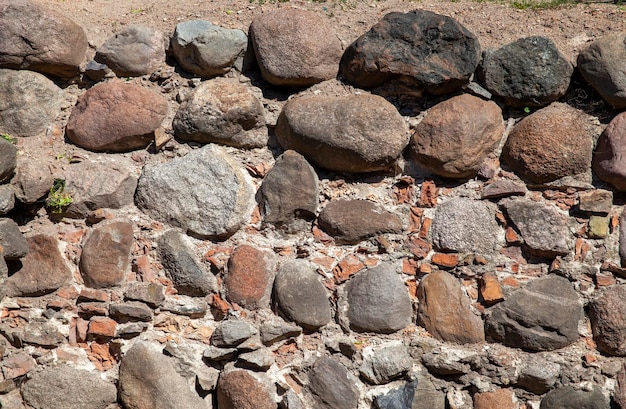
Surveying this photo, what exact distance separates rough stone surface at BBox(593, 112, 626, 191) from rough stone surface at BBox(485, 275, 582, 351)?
0.47 metres

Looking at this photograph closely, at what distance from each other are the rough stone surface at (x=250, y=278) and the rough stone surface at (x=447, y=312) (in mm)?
653

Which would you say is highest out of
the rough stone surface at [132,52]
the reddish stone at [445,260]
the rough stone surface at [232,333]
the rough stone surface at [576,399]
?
the rough stone surface at [132,52]

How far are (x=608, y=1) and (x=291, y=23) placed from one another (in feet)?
5.45

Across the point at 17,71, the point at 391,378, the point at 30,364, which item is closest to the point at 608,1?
the point at 391,378

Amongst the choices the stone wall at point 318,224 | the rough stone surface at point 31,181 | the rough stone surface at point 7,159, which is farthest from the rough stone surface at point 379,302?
the rough stone surface at point 7,159

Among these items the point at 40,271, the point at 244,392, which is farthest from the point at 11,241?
the point at 244,392

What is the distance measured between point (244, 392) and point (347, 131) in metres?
1.17

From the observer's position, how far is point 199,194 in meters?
2.94

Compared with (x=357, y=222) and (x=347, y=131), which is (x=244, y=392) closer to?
(x=357, y=222)

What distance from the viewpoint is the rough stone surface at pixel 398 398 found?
2709 mm

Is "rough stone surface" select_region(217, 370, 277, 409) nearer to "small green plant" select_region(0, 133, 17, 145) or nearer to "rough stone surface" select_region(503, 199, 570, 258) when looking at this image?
"rough stone surface" select_region(503, 199, 570, 258)

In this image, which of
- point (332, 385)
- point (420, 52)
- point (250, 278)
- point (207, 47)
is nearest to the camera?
point (332, 385)

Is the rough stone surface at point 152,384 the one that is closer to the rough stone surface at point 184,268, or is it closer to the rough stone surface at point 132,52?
the rough stone surface at point 184,268

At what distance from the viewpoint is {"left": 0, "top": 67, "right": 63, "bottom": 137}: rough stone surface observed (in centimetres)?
304
